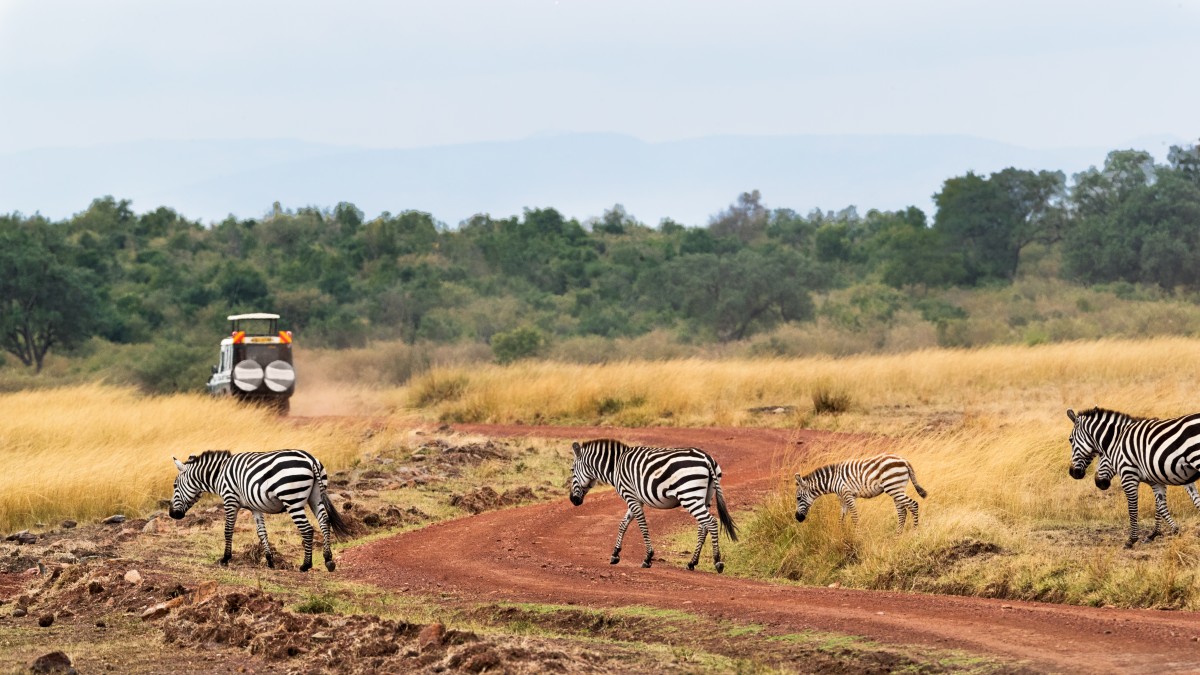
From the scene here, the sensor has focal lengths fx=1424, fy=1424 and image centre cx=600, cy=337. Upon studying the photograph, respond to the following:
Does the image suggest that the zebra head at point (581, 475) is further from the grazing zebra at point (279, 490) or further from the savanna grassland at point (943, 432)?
the grazing zebra at point (279, 490)

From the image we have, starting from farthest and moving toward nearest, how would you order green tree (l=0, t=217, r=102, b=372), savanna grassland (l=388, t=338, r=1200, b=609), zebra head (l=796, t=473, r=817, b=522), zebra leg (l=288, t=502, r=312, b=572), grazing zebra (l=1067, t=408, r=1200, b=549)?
green tree (l=0, t=217, r=102, b=372) < zebra head (l=796, t=473, r=817, b=522) < zebra leg (l=288, t=502, r=312, b=572) < grazing zebra (l=1067, t=408, r=1200, b=549) < savanna grassland (l=388, t=338, r=1200, b=609)

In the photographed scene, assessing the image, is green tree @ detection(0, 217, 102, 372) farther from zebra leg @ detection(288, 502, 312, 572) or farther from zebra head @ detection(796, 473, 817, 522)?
zebra head @ detection(796, 473, 817, 522)

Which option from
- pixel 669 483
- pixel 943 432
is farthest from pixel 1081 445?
pixel 943 432

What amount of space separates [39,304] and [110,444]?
3034 cm

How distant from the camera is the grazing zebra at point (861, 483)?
1342 cm

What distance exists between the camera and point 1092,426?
44.7 feet

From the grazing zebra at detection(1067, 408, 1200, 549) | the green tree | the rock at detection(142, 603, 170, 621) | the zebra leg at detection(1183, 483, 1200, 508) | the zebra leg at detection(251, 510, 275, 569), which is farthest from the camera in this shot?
the green tree

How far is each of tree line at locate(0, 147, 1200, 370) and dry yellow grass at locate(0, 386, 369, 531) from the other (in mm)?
19458

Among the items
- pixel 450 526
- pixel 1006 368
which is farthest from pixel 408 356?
pixel 450 526

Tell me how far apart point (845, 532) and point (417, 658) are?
5555 mm

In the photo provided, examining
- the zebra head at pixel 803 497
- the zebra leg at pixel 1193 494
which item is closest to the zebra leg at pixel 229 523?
the zebra head at pixel 803 497

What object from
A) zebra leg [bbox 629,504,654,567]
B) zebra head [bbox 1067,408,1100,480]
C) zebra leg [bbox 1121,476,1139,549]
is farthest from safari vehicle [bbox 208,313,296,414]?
zebra leg [bbox 1121,476,1139,549]

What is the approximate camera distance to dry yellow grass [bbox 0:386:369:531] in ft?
55.4

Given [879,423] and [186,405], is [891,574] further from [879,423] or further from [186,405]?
[186,405]
